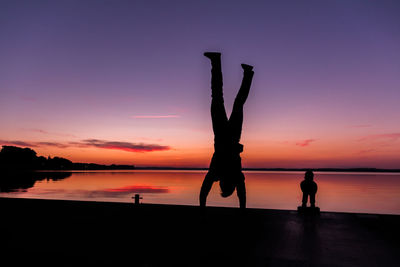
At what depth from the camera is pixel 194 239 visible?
4883 millimetres

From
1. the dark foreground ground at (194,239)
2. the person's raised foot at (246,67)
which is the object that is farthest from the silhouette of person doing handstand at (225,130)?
the dark foreground ground at (194,239)

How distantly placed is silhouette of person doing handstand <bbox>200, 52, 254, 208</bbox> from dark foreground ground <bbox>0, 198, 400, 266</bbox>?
33.5 inches

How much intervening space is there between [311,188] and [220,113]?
4415 millimetres

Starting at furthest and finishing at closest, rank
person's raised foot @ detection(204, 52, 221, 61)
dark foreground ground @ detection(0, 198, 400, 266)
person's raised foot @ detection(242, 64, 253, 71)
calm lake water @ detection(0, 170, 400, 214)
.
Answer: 1. calm lake water @ detection(0, 170, 400, 214)
2. person's raised foot @ detection(242, 64, 253, 71)
3. person's raised foot @ detection(204, 52, 221, 61)
4. dark foreground ground @ detection(0, 198, 400, 266)

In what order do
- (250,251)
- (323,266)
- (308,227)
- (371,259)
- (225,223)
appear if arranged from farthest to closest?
(225,223) → (308,227) → (250,251) → (371,259) → (323,266)

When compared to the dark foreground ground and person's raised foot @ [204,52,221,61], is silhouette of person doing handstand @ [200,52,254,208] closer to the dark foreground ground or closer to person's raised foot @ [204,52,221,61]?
person's raised foot @ [204,52,221,61]

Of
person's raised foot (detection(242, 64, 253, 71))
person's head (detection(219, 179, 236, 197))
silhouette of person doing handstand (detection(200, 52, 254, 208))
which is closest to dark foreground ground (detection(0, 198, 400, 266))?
person's head (detection(219, 179, 236, 197))

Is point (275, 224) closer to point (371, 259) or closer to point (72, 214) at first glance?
point (371, 259)

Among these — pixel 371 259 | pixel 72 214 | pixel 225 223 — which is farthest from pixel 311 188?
pixel 72 214

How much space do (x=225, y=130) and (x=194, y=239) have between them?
1.87m

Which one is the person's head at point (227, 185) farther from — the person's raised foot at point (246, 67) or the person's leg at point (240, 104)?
the person's raised foot at point (246, 67)

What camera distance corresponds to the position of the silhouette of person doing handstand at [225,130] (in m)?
4.33

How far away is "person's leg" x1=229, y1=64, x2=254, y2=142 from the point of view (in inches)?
173

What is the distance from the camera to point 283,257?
3908mm
